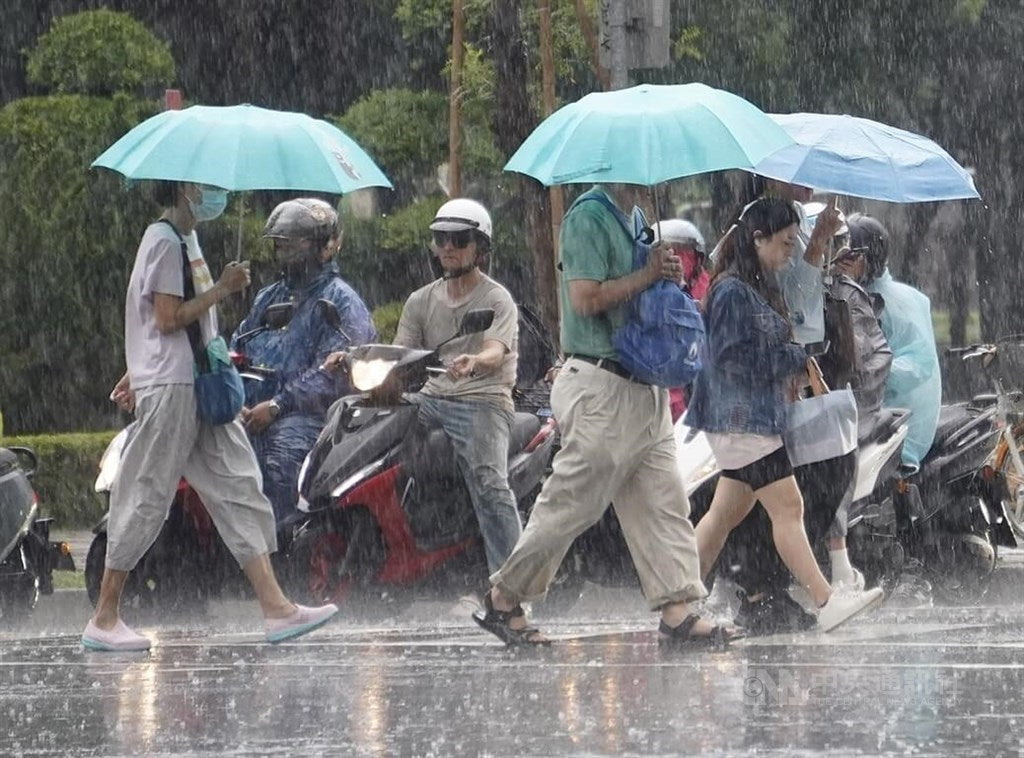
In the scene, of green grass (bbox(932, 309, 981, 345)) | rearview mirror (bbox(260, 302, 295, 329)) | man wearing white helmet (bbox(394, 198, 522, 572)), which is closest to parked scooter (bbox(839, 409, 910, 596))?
man wearing white helmet (bbox(394, 198, 522, 572))

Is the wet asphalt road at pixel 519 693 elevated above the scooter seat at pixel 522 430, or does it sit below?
below

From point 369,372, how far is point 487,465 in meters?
0.65

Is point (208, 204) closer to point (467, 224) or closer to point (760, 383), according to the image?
point (467, 224)

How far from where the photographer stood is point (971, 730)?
695cm

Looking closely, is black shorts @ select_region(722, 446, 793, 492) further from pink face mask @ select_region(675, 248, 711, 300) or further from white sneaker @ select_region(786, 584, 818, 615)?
pink face mask @ select_region(675, 248, 711, 300)

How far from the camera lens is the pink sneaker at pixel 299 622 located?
8.78 metres

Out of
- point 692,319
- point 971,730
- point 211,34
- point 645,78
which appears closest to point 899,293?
point 692,319

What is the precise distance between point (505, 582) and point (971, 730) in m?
2.17

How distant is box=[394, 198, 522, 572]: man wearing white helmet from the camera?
31.3 ft

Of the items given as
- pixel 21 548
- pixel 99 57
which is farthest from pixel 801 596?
pixel 99 57

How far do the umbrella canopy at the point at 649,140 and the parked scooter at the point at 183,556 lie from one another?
5.77ft

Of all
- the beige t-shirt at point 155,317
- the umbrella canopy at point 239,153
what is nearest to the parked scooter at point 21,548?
the beige t-shirt at point 155,317

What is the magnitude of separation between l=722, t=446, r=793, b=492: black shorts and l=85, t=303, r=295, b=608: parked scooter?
78.8 inches

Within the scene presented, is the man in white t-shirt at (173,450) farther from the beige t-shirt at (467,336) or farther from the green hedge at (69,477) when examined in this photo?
the green hedge at (69,477)
